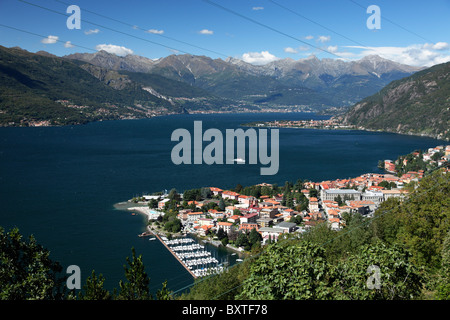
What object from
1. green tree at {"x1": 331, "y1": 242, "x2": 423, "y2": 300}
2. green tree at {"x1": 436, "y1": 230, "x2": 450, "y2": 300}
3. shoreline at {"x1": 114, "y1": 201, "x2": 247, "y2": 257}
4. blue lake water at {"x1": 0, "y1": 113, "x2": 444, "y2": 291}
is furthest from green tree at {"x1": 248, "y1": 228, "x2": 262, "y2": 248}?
green tree at {"x1": 331, "y1": 242, "x2": 423, "y2": 300}

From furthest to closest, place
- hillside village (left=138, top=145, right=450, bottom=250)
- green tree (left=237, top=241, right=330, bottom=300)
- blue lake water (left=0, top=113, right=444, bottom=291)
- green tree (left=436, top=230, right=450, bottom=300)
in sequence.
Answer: hillside village (left=138, top=145, right=450, bottom=250), blue lake water (left=0, top=113, right=444, bottom=291), green tree (left=436, top=230, right=450, bottom=300), green tree (left=237, top=241, right=330, bottom=300)

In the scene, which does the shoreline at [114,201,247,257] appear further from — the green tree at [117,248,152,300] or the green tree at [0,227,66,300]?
the green tree at [0,227,66,300]

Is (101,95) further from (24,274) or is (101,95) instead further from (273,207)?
(24,274)

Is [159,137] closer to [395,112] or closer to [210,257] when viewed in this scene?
[210,257]

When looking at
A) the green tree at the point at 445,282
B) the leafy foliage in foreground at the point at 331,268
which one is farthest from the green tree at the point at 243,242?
the green tree at the point at 445,282

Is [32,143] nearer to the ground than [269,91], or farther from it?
nearer to the ground

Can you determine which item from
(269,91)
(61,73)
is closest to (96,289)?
(61,73)
